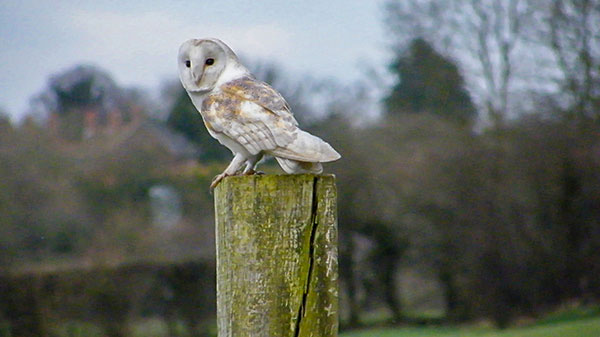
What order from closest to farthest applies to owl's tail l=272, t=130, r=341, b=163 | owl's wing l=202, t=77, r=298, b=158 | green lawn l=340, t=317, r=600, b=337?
owl's tail l=272, t=130, r=341, b=163
owl's wing l=202, t=77, r=298, b=158
green lawn l=340, t=317, r=600, b=337

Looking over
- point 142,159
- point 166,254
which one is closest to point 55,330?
point 166,254

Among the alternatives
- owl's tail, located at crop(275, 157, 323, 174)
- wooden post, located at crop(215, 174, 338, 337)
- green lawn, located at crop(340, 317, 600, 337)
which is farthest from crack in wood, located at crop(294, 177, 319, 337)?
green lawn, located at crop(340, 317, 600, 337)

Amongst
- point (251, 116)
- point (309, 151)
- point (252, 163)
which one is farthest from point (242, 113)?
point (309, 151)

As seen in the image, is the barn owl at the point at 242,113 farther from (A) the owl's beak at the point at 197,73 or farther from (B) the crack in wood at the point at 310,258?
(B) the crack in wood at the point at 310,258

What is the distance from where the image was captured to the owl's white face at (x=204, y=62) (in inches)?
102

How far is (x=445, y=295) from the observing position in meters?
20.6

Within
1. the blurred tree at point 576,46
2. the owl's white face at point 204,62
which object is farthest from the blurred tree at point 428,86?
the owl's white face at point 204,62

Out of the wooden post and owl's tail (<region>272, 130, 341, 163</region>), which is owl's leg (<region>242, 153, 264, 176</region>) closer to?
owl's tail (<region>272, 130, 341, 163</region>)

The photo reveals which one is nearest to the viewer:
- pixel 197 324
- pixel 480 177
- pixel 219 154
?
pixel 197 324

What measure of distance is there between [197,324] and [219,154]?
434 centimetres

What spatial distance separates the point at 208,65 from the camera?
2604 mm

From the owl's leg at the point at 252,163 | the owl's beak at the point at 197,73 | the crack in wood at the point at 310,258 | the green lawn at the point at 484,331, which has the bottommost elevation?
the green lawn at the point at 484,331

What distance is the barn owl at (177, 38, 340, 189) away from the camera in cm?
233

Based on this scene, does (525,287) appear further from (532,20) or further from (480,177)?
(532,20)
